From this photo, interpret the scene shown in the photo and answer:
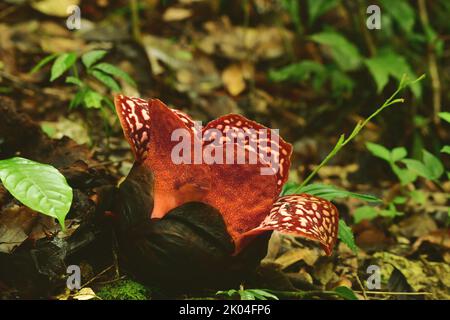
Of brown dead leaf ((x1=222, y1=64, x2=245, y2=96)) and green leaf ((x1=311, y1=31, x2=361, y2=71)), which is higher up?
green leaf ((x1=311, y1=31, x2=361, y2=71))

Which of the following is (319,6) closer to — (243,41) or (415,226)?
(243,41)

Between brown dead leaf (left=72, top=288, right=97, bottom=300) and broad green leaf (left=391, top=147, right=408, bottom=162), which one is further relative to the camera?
broad green leaf (left=391, top=147, right=408, bottom=162)

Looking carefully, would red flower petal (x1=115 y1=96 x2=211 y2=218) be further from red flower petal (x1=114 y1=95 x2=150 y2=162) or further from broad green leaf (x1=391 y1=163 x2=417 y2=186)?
broad green leaf (x1=391 y1=163 x2=417 y2=186)

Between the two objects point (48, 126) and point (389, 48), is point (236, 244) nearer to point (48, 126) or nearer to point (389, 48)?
point (48, 126)

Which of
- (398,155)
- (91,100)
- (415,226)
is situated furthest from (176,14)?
(415,226)

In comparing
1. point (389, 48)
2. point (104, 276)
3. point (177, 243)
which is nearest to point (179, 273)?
point (177, 243)

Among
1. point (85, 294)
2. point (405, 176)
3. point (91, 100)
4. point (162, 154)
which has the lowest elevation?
point (85, 294)

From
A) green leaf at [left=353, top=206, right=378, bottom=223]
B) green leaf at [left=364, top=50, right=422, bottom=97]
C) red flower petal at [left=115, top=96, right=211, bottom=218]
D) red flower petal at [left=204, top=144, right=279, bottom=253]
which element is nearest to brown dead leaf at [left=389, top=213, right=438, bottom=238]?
green leaf at [left=353, top=206, right=378, bottom=223]
